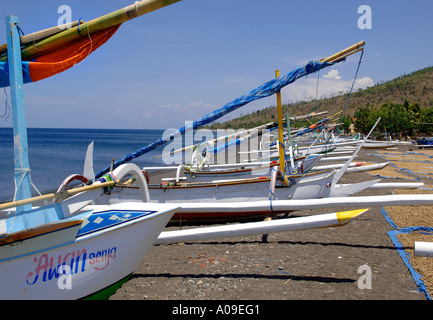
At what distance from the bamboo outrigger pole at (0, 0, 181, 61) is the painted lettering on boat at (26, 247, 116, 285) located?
11.1 ft

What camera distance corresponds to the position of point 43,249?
412 centimetres

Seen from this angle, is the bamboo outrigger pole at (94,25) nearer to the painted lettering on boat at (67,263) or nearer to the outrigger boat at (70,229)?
the outrigger boat at (70,229)

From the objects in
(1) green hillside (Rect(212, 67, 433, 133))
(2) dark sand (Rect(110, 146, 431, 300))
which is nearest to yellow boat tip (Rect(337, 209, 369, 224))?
(2) dark sand (Rect(110, 146, 431, 300))

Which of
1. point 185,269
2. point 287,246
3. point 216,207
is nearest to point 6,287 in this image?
point 185,269

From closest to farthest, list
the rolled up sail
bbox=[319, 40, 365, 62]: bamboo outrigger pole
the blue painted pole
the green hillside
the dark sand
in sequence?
the blue painted pole
the dark sand
the rolled up sail
bbox=[319, 40, 365, 62]: bamboo outrigger pole
the green hillside

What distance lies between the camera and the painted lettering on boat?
4.09m

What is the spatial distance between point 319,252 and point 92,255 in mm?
4584

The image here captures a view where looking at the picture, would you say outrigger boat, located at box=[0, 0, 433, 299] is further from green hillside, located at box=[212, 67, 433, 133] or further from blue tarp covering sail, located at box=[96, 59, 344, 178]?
green hillside, located at box=[212, 67, 433, 133]

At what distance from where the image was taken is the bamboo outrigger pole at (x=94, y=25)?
17.8ft

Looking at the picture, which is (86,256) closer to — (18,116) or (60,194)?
(60,194)

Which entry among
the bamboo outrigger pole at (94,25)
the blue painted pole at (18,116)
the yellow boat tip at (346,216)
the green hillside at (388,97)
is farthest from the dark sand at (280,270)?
the green hillside at (388,97)

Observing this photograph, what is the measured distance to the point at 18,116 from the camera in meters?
4.64

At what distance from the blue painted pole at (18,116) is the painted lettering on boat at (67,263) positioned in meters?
0.91

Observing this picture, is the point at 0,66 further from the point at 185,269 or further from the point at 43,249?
the point at 185,269
